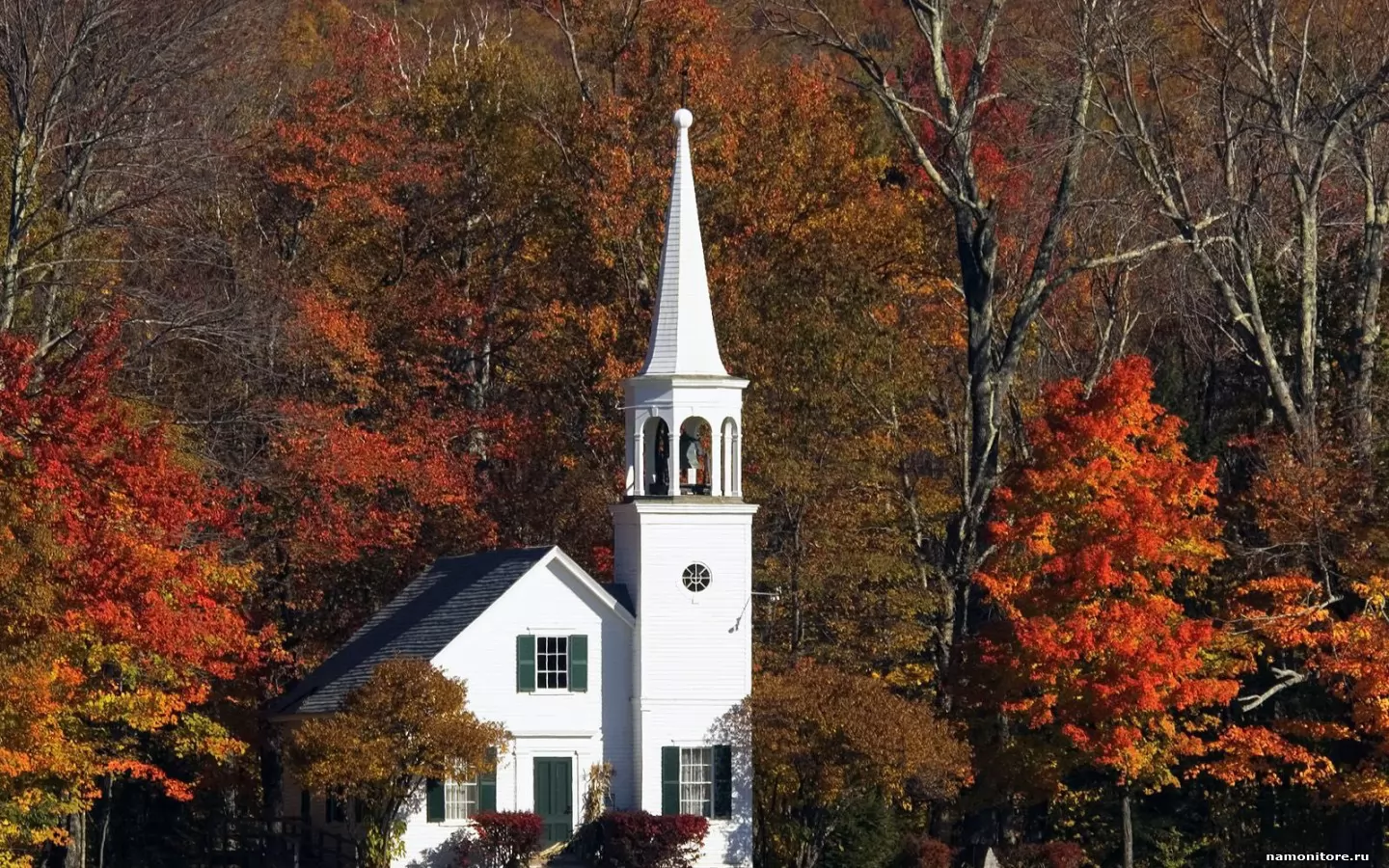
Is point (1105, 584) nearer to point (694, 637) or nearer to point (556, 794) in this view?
point (694, 637)

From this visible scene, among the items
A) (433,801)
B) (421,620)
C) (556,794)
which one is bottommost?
(433,801)

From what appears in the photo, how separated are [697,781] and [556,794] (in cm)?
240

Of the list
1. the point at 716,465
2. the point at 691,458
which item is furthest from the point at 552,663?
the point at 716,465

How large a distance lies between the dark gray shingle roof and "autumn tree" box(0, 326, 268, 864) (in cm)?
194

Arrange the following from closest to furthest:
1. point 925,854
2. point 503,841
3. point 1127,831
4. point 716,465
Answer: point 503,841 → point 716,465 → point 925,854 → point 1127,831

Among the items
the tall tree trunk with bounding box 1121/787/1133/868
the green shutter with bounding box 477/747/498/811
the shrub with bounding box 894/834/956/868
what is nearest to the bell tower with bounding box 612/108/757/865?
the green shutter with bounding box 477/747/498/811

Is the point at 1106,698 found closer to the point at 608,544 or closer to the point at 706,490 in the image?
the point at 706,490

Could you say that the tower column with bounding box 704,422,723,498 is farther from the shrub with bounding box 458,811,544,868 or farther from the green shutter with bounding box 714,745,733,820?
the shrub with bounding box 458,811,544,868

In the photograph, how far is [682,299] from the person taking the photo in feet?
139

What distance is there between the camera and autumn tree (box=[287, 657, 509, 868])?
38.3 meters

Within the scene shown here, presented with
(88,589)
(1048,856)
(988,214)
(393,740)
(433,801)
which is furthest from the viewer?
(988,214)

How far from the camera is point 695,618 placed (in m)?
41.1

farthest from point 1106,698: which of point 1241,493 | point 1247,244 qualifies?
point 1247,244

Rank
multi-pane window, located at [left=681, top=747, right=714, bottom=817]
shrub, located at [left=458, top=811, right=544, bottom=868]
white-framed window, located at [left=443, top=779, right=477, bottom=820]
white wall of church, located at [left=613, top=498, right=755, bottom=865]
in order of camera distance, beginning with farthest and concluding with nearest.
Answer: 1. white wall of church, located at [left=613, top=498, right=755, bottom=865]
2. multi-pane window, located at [left=681, top=747, right=714, bottom=817]
3. white-framed window, located at [left=443, top=779, right=477, bottom=820]
4. shrub, located at [left=458, top=811, right=544, bottom=868]
